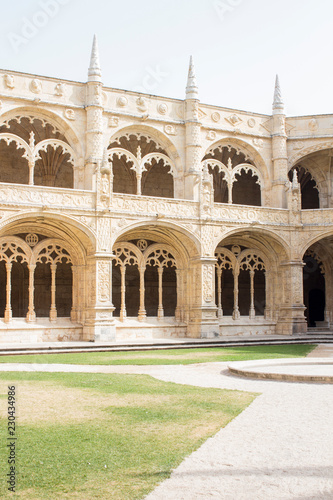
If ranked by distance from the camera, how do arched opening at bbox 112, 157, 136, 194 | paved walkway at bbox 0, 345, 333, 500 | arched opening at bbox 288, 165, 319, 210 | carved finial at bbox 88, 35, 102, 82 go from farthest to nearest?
1. arched opening at bbox 288, 165, 319, 210
2. arched opening at bbox 112, 157, 136, 194
3. carved finial at bbox 88, 35, 102, 82
4. paved walkway at bbox 0, 345, 333, 500

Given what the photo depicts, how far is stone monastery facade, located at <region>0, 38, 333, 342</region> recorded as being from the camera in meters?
20.1

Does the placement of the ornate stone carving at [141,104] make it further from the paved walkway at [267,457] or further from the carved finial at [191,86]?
the paved walkway at [267,457]

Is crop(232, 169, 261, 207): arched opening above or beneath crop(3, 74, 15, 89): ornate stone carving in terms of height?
beneath

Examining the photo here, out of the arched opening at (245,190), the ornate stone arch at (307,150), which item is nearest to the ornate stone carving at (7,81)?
the ornate stone arch at (307,150)

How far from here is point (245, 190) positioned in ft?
96.7

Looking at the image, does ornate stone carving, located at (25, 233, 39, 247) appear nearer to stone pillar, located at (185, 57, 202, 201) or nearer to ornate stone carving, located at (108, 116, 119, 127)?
ornate stone carving, located at (108, 116, 119, 127)

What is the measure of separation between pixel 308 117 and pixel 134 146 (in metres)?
8.01

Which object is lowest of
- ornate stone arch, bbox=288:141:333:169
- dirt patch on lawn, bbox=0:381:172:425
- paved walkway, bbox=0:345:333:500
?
paved walkway, bbox=0:345:333:500

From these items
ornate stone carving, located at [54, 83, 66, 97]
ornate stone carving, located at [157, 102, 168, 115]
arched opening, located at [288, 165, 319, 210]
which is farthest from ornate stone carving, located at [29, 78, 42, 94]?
arched opening, located at [288, 165, 319, 210]

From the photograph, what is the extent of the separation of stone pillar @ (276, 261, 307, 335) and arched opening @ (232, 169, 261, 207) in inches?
246

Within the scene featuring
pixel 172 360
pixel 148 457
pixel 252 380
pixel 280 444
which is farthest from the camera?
pixel 172 360

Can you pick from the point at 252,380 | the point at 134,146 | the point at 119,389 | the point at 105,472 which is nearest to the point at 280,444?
the point at 105,472

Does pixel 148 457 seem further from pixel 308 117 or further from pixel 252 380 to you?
pixel 308 117

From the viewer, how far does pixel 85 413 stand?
715 cm
